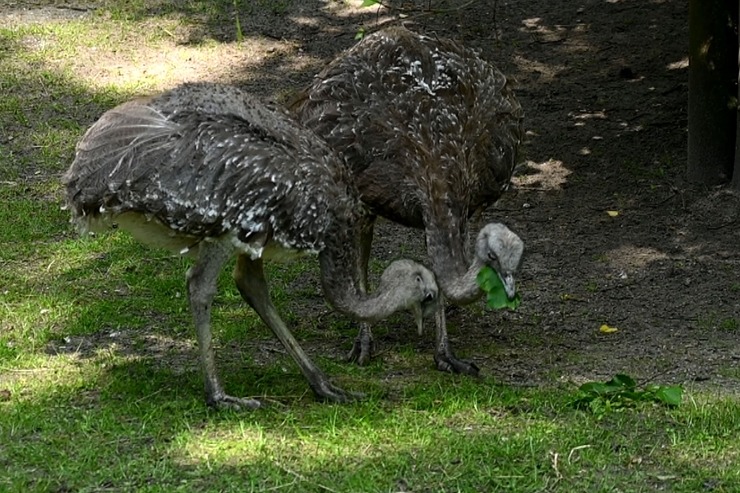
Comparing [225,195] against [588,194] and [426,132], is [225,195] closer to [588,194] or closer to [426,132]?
[426,132]

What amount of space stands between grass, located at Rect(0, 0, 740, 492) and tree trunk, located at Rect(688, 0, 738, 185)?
7.34ft

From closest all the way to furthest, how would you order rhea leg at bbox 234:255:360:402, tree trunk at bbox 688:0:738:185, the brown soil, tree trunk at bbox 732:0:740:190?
1. rhea leg at bbox 234:255:360:402
2. the brown soil
3. tree trunk at bbox 732:0:740:190
4. tree trunk at bbox 688:0:738:185

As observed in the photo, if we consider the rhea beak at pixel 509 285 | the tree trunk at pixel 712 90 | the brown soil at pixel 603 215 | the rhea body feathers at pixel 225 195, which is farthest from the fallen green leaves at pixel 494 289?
the tree trunk at pixel 712 90

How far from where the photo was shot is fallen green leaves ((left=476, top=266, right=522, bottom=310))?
22.7 feet

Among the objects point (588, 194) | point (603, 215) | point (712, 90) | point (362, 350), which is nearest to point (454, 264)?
point (362, 350)

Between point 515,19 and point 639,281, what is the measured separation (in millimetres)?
4425

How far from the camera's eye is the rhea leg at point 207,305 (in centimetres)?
668

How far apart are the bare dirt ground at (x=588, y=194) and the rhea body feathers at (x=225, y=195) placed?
3.73 feet

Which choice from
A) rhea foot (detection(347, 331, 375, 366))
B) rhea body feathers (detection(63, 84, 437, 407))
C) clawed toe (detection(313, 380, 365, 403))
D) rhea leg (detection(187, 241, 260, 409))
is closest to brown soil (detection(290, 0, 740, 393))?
rhea foot (detection(347, 331, 375, 366))

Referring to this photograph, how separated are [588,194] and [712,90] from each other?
1.20m

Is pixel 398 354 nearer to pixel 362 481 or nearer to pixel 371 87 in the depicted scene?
pixel 371 87

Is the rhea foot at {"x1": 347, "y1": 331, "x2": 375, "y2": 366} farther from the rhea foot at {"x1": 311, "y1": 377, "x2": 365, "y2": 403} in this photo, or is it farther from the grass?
the rhea foot at {"x1": 311, "y1": 377, "x2": 365, "y2": 403}

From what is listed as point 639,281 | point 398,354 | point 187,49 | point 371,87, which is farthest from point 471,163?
point 187,49

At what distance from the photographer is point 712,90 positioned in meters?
9.84
